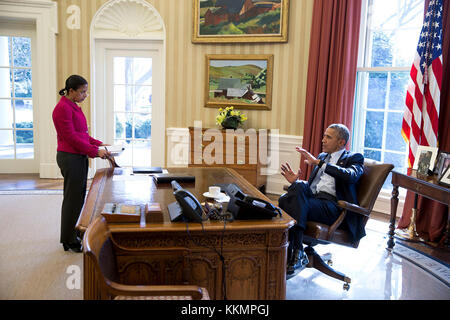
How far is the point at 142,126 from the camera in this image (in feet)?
22.4

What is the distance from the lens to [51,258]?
3.57 m

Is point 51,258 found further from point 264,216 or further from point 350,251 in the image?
point 350,251

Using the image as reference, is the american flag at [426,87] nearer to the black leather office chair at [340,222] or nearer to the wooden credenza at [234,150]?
the black leather office chair at [340,222]

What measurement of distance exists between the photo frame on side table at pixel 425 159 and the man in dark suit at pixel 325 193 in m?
1.12

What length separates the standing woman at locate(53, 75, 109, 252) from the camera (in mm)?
3521

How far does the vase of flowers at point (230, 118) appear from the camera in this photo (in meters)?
5.91

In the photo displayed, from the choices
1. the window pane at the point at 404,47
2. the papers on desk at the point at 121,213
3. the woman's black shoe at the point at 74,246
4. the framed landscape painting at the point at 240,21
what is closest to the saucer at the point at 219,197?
the papers on desk at the point at 121,213

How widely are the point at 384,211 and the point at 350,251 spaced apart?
158 cm

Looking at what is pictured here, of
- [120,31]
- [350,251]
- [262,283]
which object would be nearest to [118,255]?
[262,283]

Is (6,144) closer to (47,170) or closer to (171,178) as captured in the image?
(47,170)

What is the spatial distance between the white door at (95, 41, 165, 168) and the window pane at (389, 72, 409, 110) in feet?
11.5

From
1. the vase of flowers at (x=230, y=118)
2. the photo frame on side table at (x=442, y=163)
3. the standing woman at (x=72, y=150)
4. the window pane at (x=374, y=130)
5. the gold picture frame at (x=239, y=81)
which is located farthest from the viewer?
the gold picture frame at (x=239, y=81)

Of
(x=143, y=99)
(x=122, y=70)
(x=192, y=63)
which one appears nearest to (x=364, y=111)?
(x=192, y=63)

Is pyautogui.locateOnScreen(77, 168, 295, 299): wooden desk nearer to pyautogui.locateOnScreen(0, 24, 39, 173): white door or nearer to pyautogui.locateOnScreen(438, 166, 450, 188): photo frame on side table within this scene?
pyautogui.locateOnScreen(438, 166, 450, 188): photo frame on side table
